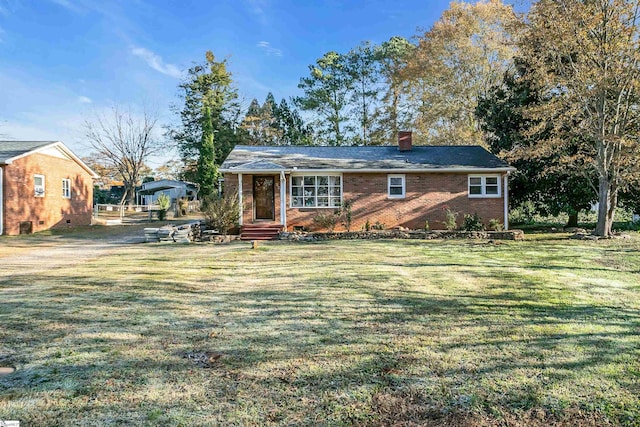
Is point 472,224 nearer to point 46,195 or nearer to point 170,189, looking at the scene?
point 46,195

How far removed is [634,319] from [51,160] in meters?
24.1

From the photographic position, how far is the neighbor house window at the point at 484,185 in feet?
55.5

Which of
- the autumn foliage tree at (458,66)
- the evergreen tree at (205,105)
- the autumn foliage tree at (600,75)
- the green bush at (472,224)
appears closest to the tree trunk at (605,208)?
the autumn foliage tree at (600,75)

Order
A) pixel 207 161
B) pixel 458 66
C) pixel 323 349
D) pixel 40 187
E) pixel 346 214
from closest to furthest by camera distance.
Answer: pixel 323 349 < pixel 346 214 < pixel 40 187 < pixel 458 66 < pixel 207 161

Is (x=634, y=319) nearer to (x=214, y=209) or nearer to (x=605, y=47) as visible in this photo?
(x=605, y=47)

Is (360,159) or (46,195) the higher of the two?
(360,159)

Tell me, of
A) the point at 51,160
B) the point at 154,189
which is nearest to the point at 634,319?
the point at 51,160

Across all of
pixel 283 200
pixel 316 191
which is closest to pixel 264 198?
pixel 283 200

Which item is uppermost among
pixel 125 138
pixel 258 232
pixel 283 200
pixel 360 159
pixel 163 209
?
pixel 125 138

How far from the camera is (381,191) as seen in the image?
16.7m

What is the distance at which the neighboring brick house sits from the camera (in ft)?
56.2

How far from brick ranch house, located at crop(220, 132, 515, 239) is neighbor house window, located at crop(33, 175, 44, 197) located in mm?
10393

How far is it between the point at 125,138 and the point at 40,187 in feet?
53.6

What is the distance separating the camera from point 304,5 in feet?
64.2
